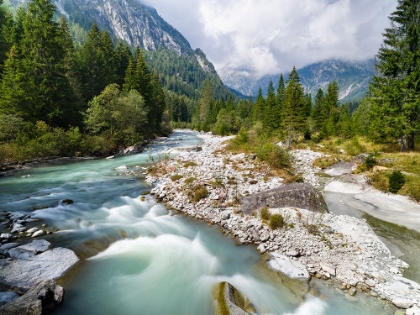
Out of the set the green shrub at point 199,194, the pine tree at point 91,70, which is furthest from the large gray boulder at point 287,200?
the pine tree at point 91,70

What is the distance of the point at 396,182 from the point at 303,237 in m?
10.2

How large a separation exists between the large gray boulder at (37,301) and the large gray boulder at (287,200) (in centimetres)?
795

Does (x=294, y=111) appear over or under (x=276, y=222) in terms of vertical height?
over

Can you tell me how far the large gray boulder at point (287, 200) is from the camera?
442 inches

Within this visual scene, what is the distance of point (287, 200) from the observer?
11.4m

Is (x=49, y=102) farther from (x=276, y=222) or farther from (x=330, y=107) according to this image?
(x=330, y=107)

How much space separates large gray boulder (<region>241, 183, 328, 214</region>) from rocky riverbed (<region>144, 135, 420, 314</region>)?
0.21 metres

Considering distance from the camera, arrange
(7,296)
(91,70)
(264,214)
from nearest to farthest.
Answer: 1. (7,296)
2. (264,214)
3. (91,70)

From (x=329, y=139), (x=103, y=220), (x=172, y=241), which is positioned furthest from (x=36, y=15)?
(x=329, y=139)

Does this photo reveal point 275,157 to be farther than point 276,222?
Yes

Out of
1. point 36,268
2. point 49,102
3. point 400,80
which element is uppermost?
point 400,80

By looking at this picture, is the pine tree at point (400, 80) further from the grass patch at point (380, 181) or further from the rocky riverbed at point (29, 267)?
the rocky riverbed at point (29, 267)

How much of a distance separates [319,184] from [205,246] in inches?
470

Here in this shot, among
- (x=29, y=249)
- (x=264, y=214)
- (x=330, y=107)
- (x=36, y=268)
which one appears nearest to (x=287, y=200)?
(x=264, y=214)
